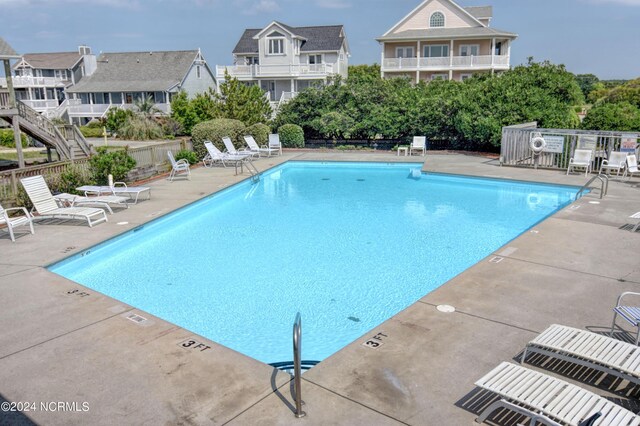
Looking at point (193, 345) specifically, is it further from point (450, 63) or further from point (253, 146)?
point (450, 63)

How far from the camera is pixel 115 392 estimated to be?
15.5 ft

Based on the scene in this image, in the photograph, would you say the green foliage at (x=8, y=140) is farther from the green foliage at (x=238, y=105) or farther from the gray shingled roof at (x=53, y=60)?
the gray shingled roof at (x=53, y=60)

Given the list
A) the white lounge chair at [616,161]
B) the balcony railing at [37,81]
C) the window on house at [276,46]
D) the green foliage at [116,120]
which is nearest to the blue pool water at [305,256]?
the white lounge chair at [616,161]

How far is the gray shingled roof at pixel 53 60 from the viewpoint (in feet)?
164

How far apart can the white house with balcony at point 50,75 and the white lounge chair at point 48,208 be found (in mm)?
42293

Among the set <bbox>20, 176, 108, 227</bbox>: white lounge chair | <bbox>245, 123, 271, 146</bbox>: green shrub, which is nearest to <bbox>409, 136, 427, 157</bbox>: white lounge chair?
<bbox>245, 123, 271, 146</bbox>: green shrub

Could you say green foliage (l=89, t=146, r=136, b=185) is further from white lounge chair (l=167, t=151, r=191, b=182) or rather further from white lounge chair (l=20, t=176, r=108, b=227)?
white lounge chair (l=20, t=176, r=108, b=227)

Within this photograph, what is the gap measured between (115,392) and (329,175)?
1515 cm

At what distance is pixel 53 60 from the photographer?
51438 millimetres

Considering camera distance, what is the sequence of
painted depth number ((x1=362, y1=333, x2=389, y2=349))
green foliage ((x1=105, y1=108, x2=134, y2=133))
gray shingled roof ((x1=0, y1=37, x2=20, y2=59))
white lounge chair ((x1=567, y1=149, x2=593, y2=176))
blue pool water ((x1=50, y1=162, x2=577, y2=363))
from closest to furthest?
painted depth number ((x1=362, y1=333, x2=389, y2=349)) → blue pool water ((x1=50, y1=162, x2=577, y2=363)) → white lounge chair ((x1=567, y1=149, x2=593, y2=176)) → gray shingled roof ((x1=0, y1=37, x2=20, y2=59)) → green foliage ((x1=105, y1=108, x2=134, y2=133))

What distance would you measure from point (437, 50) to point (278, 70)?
1278 centimetres

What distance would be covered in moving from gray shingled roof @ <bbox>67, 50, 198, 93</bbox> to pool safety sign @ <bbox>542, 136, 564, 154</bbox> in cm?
3498

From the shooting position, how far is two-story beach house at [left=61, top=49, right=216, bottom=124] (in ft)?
146

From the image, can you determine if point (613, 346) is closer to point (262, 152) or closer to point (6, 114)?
point (262, 152)
